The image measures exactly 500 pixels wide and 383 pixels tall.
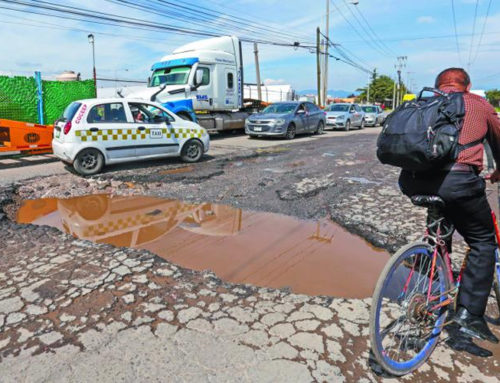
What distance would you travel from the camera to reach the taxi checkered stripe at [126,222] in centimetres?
484

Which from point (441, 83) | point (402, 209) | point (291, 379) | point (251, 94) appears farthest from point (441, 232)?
point (251, 94)

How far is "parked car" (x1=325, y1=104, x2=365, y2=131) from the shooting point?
71.0 feet

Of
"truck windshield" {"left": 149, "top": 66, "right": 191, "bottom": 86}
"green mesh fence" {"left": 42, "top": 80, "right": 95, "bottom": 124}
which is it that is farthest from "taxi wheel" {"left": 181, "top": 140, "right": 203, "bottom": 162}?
"green mesh fence" {"left": 42, "top": 80, "right": 95, "bottom": 124}

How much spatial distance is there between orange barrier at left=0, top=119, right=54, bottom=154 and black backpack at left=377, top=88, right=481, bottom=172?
9138 mm

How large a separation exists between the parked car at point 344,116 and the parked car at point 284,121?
416 cm

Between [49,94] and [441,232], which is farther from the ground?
[49,94]

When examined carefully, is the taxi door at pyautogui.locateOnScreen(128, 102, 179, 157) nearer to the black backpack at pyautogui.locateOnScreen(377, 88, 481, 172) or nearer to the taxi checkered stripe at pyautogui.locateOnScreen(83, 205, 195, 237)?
the taxi checkered stripe at pyautogui.locateOnScreen(83, 205, 195, 237)

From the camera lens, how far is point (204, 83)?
1483 centimetres

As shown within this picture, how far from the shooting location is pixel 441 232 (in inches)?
97.6

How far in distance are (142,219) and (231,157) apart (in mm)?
5403

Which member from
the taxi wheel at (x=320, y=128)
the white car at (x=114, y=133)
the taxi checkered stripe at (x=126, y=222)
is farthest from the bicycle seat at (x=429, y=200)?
the taxi wheel at (x=320, y=128)

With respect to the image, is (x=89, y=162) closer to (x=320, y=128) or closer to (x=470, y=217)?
(x=470, y=217)

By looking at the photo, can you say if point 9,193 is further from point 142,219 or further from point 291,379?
point 291,379

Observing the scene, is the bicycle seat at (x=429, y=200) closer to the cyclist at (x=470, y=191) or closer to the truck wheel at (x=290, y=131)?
the cyclist at (x=470, y=191)
